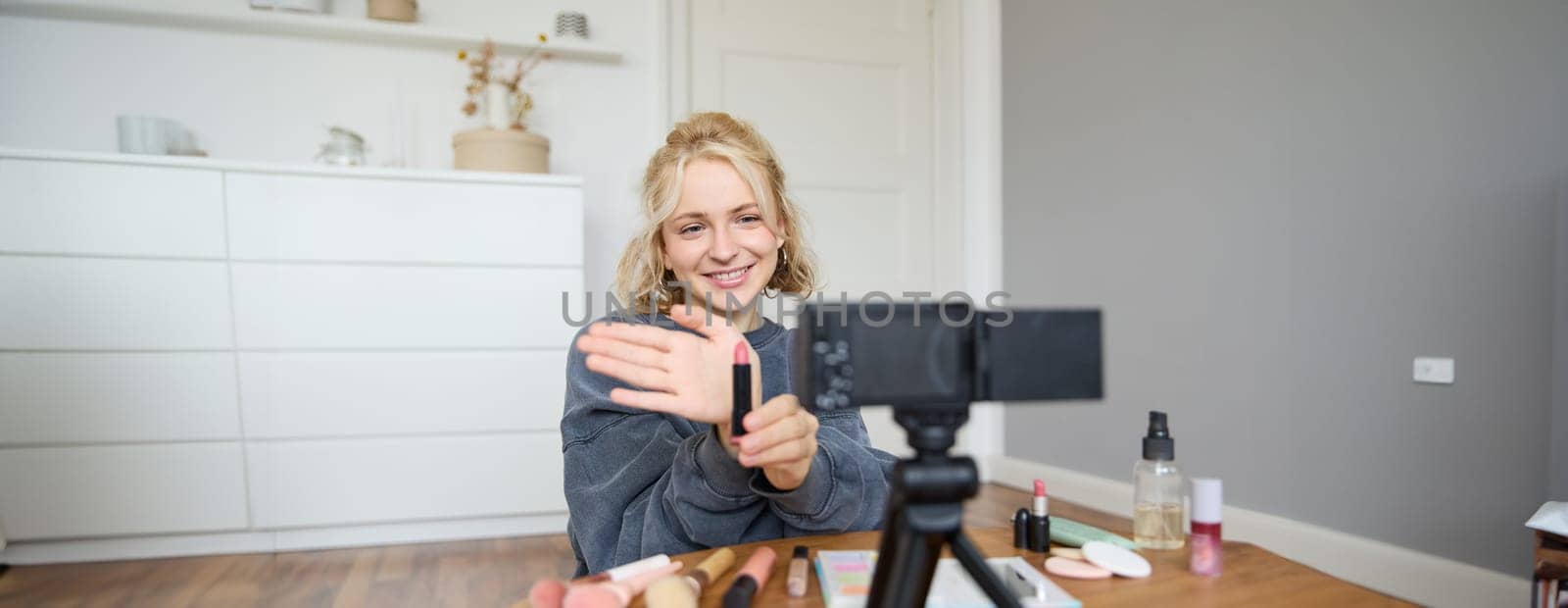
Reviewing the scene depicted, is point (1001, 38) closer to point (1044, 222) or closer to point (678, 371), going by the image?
point (1044, 222)

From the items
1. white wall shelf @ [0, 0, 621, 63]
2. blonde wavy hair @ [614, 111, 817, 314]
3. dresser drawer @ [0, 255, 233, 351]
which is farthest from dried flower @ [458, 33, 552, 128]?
blonde wavy hair @ [614, 111, 817, 314]

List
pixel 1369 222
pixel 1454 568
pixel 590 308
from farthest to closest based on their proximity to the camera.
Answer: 1. pixel 590 308
2. pixel 1369 222
3. pixel 1454 568

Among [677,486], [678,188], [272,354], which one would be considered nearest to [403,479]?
[272,354]

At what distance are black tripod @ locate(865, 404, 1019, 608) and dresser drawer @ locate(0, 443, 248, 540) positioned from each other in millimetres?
2562

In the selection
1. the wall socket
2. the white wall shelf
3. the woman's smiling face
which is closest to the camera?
the woman's smiling face

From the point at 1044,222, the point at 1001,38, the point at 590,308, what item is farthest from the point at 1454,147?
the point at 590,308

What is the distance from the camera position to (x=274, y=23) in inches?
103

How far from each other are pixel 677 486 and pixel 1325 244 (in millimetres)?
1961

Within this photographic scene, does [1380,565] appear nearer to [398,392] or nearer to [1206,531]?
[1206,531]

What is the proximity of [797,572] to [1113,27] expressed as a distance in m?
2.65

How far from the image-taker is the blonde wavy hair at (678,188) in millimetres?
1080

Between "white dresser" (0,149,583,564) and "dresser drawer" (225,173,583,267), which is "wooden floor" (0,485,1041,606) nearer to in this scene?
"white dresser" (0,149,583,564)

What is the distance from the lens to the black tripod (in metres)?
0.46

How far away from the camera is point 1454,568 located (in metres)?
1.74
